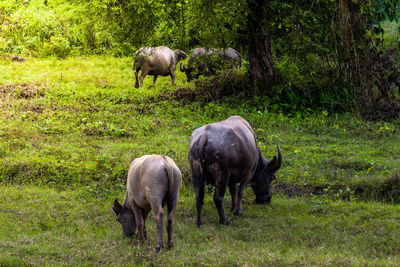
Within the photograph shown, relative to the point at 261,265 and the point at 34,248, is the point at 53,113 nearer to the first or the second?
the point at 34,248

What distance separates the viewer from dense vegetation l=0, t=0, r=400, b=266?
20.2 ft

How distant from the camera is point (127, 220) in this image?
6340 mm

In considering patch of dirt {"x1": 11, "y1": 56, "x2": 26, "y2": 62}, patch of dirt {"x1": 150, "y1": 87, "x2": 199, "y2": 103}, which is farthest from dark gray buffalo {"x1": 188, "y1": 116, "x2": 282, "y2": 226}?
patch of dirt {"x1": 11, "y1": 56, "x2": 26, "y2": 62}

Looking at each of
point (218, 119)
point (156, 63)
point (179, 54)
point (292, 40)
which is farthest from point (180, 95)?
point (179, 54)

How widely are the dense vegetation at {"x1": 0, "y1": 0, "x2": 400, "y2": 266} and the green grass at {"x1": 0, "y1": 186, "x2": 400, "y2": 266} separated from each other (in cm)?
3

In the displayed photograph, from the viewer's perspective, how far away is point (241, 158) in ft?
23.4

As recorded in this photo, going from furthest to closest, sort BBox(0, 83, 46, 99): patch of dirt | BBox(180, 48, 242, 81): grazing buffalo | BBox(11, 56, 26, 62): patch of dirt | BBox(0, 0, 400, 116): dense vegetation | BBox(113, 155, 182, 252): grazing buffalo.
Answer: BBox(11, 56, 26, 62): patch of dirt → BBox(180, 48, 242, 81): grazing buffalo → BBox(0, 83, 46, 99): patch of dirt → BBox(0, 0, 400, 116): dense vegetation → BBox(113, 155, 182, 252): grazing buffalo

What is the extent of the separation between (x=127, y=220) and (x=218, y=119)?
22.9 ft

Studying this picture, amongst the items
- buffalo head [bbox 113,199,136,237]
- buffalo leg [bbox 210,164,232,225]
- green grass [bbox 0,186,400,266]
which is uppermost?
buffalo leg [bbox 210,164,232,225]

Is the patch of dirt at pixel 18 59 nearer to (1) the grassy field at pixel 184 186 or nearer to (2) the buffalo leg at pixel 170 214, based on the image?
(1) the grassy field at pixel 184 186

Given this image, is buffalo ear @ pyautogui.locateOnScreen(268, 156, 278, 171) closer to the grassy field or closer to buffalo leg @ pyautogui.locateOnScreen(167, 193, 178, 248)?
the grassy field

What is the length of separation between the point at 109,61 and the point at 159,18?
7.51m

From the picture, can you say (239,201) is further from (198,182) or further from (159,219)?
(159,219)

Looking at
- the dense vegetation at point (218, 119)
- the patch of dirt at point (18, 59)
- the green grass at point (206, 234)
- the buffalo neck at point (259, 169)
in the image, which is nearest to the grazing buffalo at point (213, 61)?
the dense vegetation at point (218, 119)
